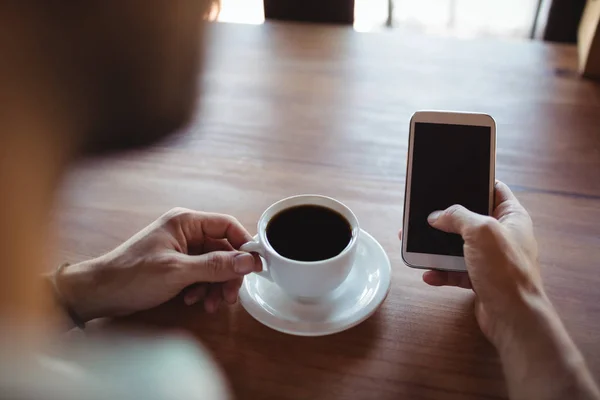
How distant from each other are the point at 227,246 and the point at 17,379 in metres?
0.33

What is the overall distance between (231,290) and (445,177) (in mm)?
300

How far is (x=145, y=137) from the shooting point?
95cm

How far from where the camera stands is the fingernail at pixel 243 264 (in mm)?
641

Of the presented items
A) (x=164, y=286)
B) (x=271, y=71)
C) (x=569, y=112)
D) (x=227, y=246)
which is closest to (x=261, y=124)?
(x=271, y=71)

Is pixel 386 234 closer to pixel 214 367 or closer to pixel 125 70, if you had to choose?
pixel 214 367

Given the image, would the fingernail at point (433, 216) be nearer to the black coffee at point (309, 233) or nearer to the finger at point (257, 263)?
the black coffee at point (309, 233)

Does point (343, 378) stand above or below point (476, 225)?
below

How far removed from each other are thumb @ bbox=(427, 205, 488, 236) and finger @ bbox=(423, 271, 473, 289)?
0.07 m

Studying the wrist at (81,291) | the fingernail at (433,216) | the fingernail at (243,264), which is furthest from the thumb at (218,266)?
the fingernail at (433,216)

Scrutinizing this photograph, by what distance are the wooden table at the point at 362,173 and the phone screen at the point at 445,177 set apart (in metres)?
0.07

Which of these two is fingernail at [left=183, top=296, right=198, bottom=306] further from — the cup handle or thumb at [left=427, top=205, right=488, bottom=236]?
thumb at [left=427, top=205, right=488, bottom=236]

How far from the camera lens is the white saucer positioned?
2.07 ft

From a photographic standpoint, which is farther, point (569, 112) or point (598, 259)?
point (569, 112)

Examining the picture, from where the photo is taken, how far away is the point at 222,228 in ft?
2.34
